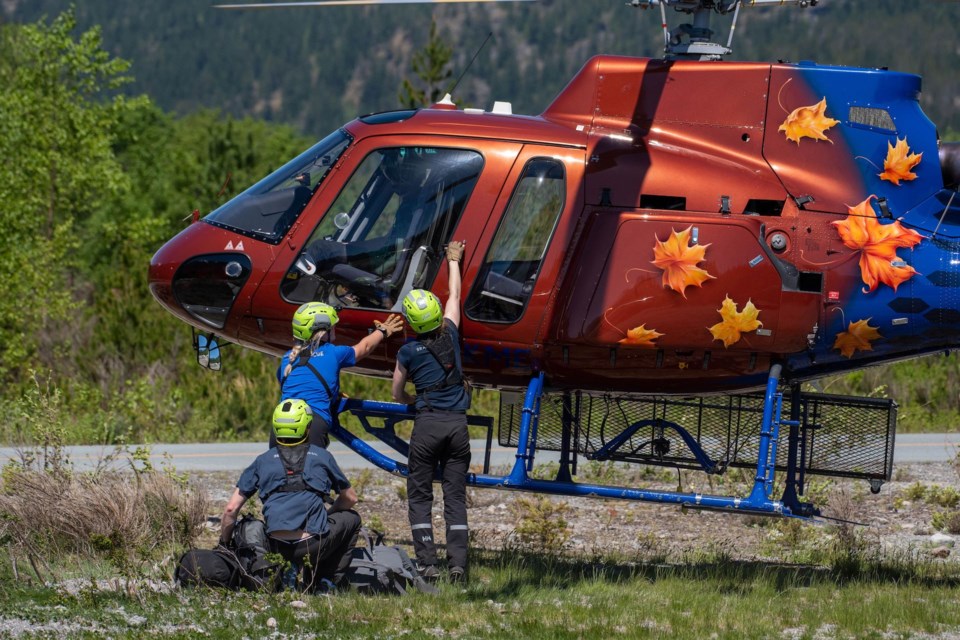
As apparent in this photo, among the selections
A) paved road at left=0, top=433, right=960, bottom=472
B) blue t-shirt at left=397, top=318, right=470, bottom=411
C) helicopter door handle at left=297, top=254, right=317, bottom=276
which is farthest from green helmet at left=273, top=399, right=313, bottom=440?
paved road at left=0, top=433, right=960, bottom=472

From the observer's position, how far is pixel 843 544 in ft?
34.8

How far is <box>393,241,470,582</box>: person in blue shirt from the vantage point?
325 inches

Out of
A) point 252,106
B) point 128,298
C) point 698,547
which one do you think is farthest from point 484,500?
point 252,106

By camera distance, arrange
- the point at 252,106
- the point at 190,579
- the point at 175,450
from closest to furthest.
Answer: the point at 190,579 → the point at 175,450 → the point at 252,106

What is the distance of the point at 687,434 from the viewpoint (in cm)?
917

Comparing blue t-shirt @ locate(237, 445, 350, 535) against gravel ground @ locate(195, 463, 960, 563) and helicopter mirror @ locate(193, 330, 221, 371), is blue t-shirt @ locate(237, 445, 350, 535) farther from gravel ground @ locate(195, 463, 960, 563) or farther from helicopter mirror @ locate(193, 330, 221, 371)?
gravel ground @ locate(195, 463, 960, 563)

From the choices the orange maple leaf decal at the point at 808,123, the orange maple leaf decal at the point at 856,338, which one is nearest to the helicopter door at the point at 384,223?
the orange maple leaf decal at the point at 808,123

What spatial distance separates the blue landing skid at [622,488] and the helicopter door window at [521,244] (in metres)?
0.60

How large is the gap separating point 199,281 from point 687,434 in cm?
367

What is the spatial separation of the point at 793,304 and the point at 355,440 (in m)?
3.23

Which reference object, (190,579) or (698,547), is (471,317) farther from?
(698,547)

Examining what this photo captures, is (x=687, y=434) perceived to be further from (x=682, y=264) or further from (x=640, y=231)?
(x=640, y=231)

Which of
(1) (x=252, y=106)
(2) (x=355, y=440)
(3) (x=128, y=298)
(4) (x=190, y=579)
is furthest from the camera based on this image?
(1) (x=252, y=106)

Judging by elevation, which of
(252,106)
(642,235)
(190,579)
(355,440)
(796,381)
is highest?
(252,106)
